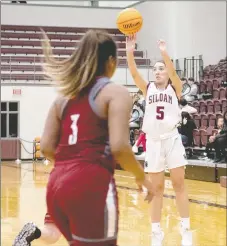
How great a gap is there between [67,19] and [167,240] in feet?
67.7

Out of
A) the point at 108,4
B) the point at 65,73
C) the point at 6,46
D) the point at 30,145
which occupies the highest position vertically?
the point at 108,4

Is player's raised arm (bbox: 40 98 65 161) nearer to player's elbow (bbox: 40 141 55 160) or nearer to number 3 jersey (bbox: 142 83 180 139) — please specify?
player's elbow (bbox: 40 141 55 160)

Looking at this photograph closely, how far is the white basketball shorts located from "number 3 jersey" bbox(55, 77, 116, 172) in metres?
2.50

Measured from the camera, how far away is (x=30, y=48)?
80.0 ft

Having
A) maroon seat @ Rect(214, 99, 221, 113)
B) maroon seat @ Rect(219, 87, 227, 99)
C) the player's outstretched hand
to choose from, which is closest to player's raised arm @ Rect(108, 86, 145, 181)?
the player's outstretched hand

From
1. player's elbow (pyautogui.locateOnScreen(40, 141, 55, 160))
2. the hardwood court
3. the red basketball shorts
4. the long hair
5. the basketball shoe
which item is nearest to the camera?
the red basketball shorts

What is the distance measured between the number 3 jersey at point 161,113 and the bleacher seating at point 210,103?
873 cm

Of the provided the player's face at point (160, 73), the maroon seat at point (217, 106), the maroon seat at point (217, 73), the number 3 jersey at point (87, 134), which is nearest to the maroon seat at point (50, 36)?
the maroon seat at point (217, 73)

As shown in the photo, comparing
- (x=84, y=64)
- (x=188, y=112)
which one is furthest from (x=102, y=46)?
(x=188, y=112)

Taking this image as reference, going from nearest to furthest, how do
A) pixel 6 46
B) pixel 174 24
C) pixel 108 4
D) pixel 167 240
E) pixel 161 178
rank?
1. pixel 161 178
2. pixel 167 240
3. pixel 174 24
4. pixel 6 46
5. pixel 108 4

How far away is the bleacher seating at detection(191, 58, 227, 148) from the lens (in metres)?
14.9

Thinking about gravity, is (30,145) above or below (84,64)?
below

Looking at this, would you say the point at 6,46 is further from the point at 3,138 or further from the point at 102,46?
the point at 102,46

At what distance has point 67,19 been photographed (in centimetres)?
2534
